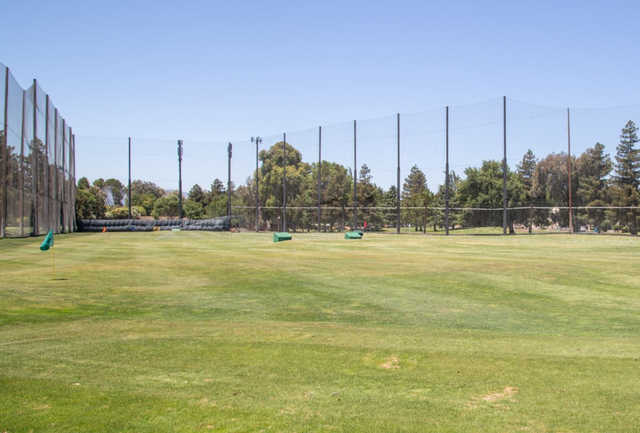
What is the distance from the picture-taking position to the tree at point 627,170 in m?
43.6

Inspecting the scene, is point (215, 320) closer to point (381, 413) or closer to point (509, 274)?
point (381, 413)

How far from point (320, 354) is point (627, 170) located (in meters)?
47.7

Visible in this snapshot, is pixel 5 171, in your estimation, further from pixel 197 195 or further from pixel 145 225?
pixel 197 195

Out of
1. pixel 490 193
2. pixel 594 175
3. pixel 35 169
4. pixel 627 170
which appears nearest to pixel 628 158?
pixel 627 170

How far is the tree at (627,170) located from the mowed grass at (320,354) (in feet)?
126

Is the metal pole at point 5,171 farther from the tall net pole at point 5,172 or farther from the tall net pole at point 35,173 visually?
the tall net pole at point 35,173

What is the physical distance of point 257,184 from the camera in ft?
172

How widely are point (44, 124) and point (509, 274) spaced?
96.1 feet

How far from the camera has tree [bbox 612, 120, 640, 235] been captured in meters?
43.6

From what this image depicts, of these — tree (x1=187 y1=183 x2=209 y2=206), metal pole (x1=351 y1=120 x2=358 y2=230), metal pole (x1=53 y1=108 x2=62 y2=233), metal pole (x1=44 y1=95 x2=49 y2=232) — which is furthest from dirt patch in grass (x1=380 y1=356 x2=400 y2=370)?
tree (x1=187 y1=183 x2=209 y2=206)

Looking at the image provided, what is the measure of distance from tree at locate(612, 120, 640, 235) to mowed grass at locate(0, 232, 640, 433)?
38.4 metres

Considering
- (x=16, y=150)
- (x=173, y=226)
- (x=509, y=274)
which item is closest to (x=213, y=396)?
(x=509, y=274)

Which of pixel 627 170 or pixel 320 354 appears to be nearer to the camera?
pixel 320 354

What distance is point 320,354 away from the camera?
16.8 feet
